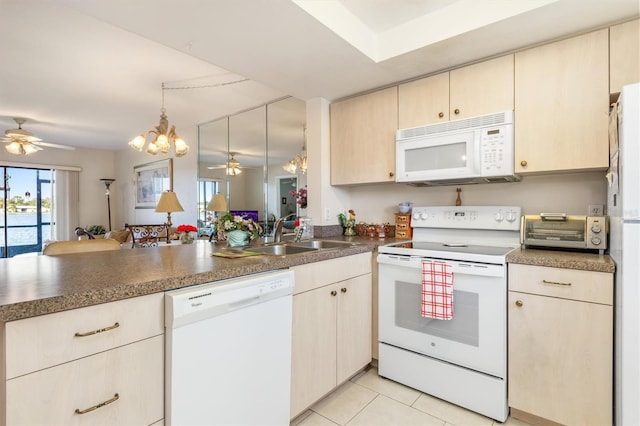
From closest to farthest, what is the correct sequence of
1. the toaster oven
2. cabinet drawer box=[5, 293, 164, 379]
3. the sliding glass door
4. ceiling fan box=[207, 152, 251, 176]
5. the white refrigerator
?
cabinet drawer box=[5, 293, 164, 379]
the white refrigerator
the toaster oven
ceiling fan box=[207, 152, 251, 176]
the sliding glass door

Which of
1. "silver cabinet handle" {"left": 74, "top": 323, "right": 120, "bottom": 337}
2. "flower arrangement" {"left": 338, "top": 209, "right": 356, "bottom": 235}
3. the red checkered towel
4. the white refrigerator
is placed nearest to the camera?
"silver cabinet handle" {"left": 74, "top": 323, "right": 120, "bottom": 337}

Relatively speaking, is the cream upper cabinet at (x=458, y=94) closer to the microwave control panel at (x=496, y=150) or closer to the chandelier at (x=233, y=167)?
the microwave control panel at (x=496, y=150)

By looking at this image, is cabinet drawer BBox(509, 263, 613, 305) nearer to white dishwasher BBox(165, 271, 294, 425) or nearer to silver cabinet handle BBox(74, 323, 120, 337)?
white dishwasher BBox(165, 271, 294, 425)

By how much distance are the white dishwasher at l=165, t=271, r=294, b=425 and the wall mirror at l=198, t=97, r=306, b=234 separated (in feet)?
6.42

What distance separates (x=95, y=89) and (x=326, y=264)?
3302 millimetres

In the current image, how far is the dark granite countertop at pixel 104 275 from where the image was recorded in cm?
87

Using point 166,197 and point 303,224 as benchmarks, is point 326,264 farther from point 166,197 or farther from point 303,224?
point 166,197

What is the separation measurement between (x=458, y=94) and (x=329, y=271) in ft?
4.94

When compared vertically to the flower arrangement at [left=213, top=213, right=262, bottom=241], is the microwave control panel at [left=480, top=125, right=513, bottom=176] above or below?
above

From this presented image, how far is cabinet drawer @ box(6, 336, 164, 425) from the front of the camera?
0.84 meters

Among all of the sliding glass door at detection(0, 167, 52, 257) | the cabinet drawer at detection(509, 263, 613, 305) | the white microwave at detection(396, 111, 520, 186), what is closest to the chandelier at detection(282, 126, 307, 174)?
the white microwave at detection(396, 111, 520, 186)

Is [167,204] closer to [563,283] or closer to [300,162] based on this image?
[300,162]

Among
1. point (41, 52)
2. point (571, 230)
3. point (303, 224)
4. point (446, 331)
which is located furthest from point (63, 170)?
point (571, 230)

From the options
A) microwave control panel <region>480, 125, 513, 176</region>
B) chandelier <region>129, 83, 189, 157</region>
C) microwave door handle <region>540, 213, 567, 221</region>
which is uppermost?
chandelier <region>129, 83, 189, 157</region>
